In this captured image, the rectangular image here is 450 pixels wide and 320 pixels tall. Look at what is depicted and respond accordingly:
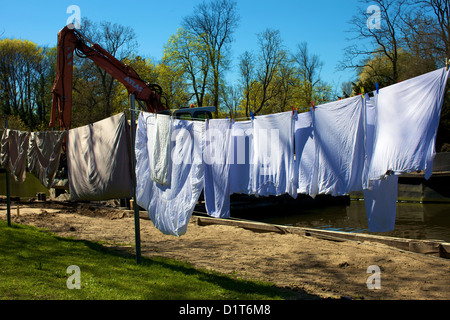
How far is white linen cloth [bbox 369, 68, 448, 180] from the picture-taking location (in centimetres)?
429

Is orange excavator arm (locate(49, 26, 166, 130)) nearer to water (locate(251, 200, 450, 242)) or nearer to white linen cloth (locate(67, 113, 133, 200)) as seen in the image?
white linen cloth (locate(67, 113, 133, 200))

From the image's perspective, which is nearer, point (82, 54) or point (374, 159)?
point (374, 159)

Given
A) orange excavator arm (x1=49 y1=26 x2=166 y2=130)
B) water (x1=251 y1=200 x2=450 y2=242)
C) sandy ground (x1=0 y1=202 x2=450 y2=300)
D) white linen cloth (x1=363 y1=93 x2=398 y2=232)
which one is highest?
orange excavator arm (x1=49 y1=26 x2=166 y2=130)

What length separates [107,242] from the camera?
28.8 ft

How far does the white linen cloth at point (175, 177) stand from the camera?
596 centimetres

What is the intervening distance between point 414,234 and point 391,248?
6.33 meters

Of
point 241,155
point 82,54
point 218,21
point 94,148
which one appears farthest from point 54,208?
point 218,21

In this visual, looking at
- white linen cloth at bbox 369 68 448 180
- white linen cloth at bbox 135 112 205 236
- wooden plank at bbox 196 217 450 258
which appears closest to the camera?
white linen cloth at bbox 369 68 448 180

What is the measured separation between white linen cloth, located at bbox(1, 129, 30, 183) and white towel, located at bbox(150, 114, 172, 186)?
570 centimetres

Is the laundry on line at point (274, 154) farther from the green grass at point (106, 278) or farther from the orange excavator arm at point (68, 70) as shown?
the orange excavator arm at point (68, 70)

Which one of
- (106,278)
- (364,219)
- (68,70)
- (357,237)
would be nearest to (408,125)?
(106,278)

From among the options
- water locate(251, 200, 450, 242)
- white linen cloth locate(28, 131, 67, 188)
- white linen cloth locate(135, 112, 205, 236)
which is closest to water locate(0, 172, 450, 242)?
water locate(251, 200, 450, 242)

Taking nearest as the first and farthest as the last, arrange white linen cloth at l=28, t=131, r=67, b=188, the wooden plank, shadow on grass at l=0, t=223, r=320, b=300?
shadow on grass at l=0, t=223, r=320, b=300 → the wooden plank → white linen cloth at l=28, t=131, r=67, b=188
